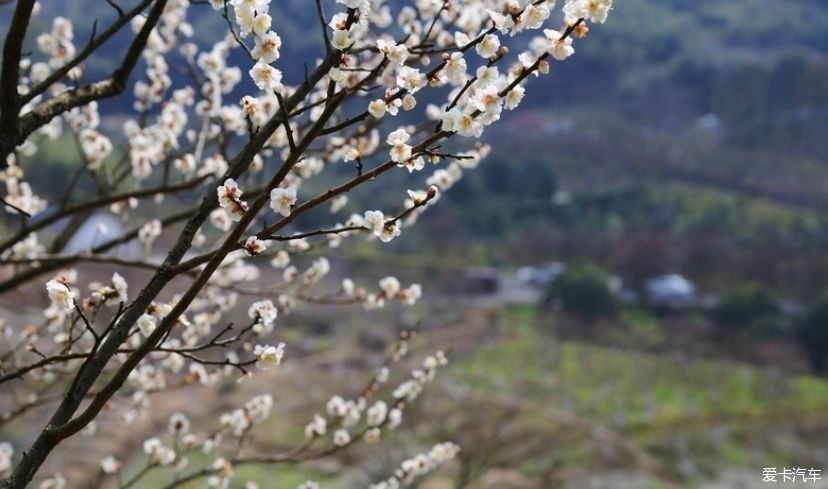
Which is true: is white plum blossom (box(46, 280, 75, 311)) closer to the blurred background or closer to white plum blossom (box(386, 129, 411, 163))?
white plum blossom (box(386, 129, 411, 163))

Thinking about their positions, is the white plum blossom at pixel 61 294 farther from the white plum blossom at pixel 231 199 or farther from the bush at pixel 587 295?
the bush at pixel 587 295

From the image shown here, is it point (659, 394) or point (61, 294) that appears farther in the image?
point (659, 394)

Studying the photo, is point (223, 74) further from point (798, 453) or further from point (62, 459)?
point (798, 453)

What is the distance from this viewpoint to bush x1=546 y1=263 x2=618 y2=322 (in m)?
23.6

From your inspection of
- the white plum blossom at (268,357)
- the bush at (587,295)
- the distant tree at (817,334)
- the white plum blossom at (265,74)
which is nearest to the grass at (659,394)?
the distant tree at (817,334)

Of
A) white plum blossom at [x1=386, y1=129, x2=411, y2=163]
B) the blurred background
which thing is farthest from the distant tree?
white plum blossom at [x1=386, y1=129, x2=411, y2=163]

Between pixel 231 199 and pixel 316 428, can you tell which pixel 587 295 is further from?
pixel 231 199

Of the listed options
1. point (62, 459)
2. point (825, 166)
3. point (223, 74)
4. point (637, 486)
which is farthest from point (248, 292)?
point (825, 166)

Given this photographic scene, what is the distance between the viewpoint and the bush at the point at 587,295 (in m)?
23.6

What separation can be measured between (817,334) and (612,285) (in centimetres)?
640

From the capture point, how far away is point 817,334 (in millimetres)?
20469

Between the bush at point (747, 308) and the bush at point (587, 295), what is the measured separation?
10.4 feet

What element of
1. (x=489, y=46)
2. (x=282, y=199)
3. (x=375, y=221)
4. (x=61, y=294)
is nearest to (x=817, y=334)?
(x=489, y=46)

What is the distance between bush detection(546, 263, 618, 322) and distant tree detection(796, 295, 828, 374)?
533 centimetres
